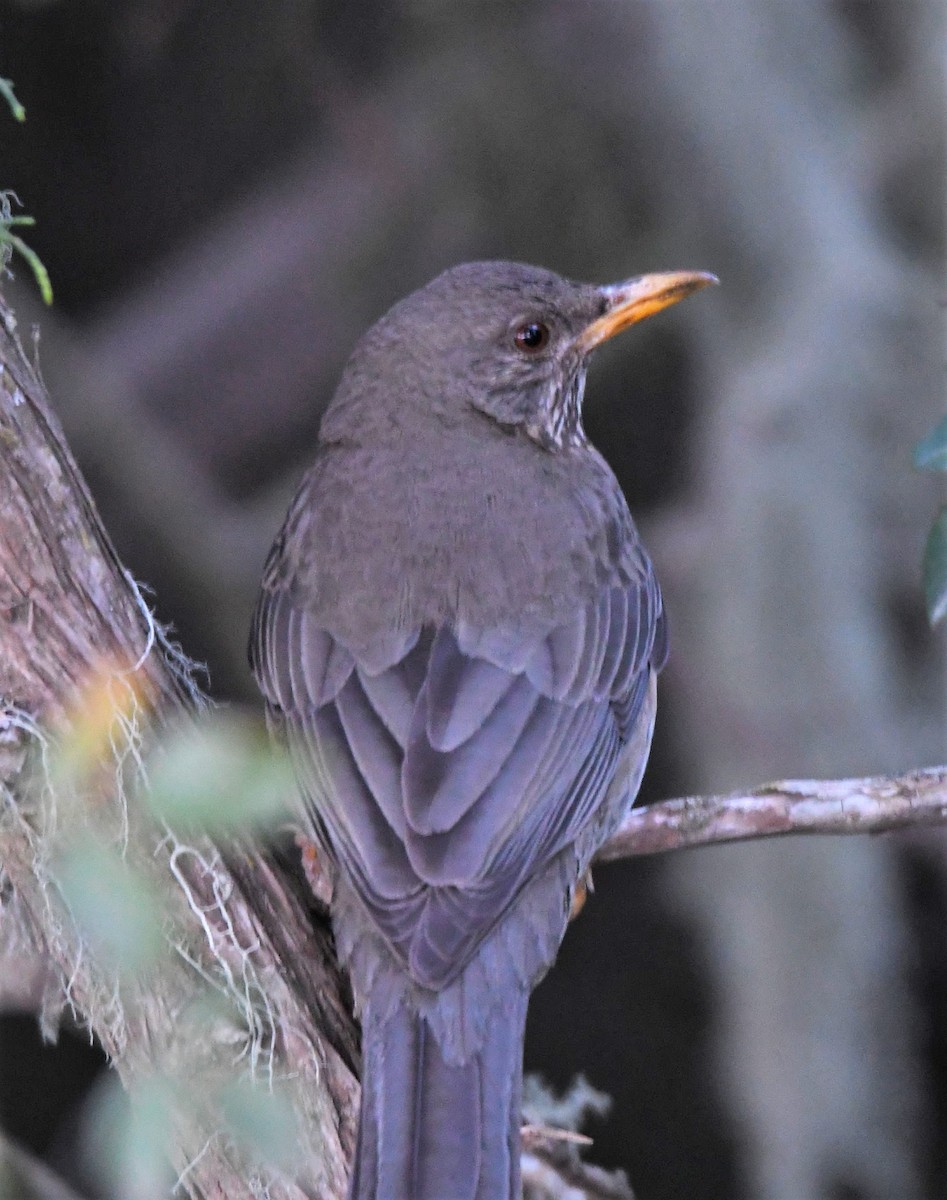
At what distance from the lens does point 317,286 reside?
213 inches

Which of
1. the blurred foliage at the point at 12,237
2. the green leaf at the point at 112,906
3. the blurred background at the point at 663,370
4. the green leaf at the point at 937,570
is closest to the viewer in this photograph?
the green leaf at the point at 112,906

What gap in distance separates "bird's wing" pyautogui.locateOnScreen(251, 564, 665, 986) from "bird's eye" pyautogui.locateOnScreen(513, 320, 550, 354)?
71cm

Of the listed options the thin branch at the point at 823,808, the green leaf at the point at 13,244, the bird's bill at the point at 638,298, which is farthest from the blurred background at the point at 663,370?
the green leaf at the point at 13,244

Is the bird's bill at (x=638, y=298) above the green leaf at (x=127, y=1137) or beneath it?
above

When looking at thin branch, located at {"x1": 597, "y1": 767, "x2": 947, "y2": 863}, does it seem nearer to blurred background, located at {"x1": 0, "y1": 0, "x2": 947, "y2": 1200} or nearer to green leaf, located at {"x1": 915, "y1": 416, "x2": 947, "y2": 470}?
green leaf, located at {"x1": 915, "y1": 416, "x2": 947, "y2": 470}

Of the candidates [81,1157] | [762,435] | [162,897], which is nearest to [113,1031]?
[162,897]

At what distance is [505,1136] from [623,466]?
2927mm

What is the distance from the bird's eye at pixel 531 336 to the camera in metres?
4.33

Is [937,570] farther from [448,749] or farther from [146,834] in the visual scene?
[146,834]

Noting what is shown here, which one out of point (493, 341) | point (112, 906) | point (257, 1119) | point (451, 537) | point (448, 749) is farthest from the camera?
point (493, 341)

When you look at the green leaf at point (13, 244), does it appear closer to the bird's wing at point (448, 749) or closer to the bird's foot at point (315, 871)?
the bird's wing at point (448, 749)

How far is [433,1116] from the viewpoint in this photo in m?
2.98

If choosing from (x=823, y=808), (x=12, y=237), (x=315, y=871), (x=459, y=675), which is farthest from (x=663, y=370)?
(x=12, y=237)

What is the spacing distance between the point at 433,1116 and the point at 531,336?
1.99 metres
